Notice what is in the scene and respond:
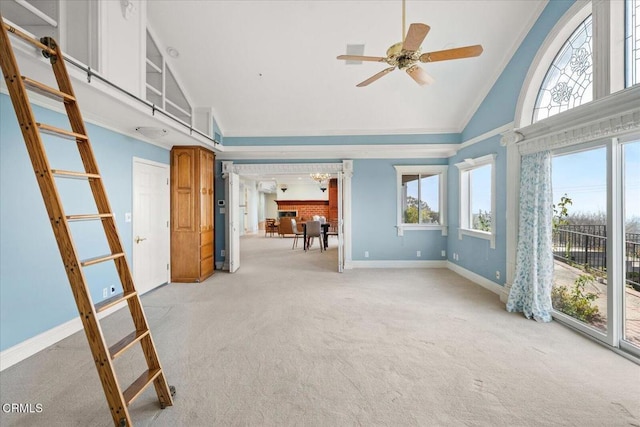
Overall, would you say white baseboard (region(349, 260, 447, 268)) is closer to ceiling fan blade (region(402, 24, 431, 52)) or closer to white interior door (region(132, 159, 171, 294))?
white interior door (region(132, 159, 171, 294))

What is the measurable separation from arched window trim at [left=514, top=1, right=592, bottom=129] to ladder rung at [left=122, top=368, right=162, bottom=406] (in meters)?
4.65

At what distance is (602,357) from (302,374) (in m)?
2.68

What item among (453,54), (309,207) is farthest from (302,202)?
(453,54)

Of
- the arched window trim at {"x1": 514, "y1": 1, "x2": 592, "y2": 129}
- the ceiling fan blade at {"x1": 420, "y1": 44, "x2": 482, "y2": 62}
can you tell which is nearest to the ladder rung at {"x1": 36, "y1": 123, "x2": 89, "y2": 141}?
the ceiling fan blade at {"x1": 420, "y1": 44, "x2": 482, "y2": 62}

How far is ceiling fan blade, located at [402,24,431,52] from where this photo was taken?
6.89ft

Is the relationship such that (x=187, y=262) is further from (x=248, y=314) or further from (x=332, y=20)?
(x=332, y=20)

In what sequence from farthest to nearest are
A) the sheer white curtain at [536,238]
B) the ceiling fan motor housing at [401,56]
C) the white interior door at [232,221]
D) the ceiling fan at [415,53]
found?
1. the white interior door at [232,221]
2. the sheer white curtain at [536,238]
3. the ceiling fan motor housing at [401,56]
4. the ceiling fan at [415,53]

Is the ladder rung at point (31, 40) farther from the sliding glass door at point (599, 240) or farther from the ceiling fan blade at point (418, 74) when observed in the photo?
the sliding glass door at point (599, 240)

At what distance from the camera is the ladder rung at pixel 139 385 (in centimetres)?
166

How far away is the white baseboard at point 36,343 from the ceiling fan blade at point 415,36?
414 centimetres

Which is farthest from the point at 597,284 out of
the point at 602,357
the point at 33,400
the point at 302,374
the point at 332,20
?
the point at 33,400

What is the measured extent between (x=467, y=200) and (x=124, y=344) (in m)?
5.59

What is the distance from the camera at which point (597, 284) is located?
119 inches

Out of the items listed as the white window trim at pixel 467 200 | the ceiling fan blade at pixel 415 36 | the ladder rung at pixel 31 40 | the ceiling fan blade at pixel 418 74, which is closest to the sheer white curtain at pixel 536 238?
the white window trim at pixel 467 200
